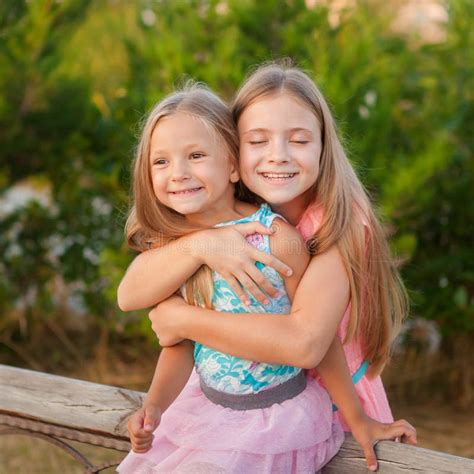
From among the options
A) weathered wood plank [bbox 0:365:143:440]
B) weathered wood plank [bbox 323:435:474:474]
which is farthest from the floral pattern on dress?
weathered wood plank [bbox 0:365:143:440]

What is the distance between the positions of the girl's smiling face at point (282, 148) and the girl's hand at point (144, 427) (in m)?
0.56

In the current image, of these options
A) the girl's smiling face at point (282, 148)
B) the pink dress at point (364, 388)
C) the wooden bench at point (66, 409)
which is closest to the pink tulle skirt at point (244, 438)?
the pink dress at point (364, 388)

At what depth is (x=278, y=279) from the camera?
75.4 inches

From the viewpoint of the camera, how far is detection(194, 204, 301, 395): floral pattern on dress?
1922 mm

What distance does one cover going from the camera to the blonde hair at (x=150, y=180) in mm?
1961

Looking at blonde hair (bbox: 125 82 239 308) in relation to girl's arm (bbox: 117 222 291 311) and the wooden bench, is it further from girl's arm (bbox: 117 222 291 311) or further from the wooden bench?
the wooden bench

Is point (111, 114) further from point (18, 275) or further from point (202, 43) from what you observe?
point (18, 275)

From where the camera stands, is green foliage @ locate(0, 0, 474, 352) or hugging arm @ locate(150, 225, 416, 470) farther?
green foliage @ locate(0, 0, 474, 352)

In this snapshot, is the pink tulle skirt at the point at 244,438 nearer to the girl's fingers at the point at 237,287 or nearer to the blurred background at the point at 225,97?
the girl's fingers at the point at 237,287

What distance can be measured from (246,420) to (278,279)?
32 centimetres

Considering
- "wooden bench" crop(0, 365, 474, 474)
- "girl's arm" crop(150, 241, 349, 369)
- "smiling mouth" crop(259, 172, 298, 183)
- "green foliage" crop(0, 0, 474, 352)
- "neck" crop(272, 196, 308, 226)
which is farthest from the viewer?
"green foliage" crop(0, 0, 474, 352)

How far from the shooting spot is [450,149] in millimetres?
4289

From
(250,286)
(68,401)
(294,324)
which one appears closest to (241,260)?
(250,286)

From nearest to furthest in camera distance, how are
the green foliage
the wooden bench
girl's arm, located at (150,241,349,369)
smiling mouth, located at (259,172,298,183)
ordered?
girl's arm, located at (150,241,349,369) → smiling mouth, located at (259,172,298,183) → the wooden bench → the green foliage
